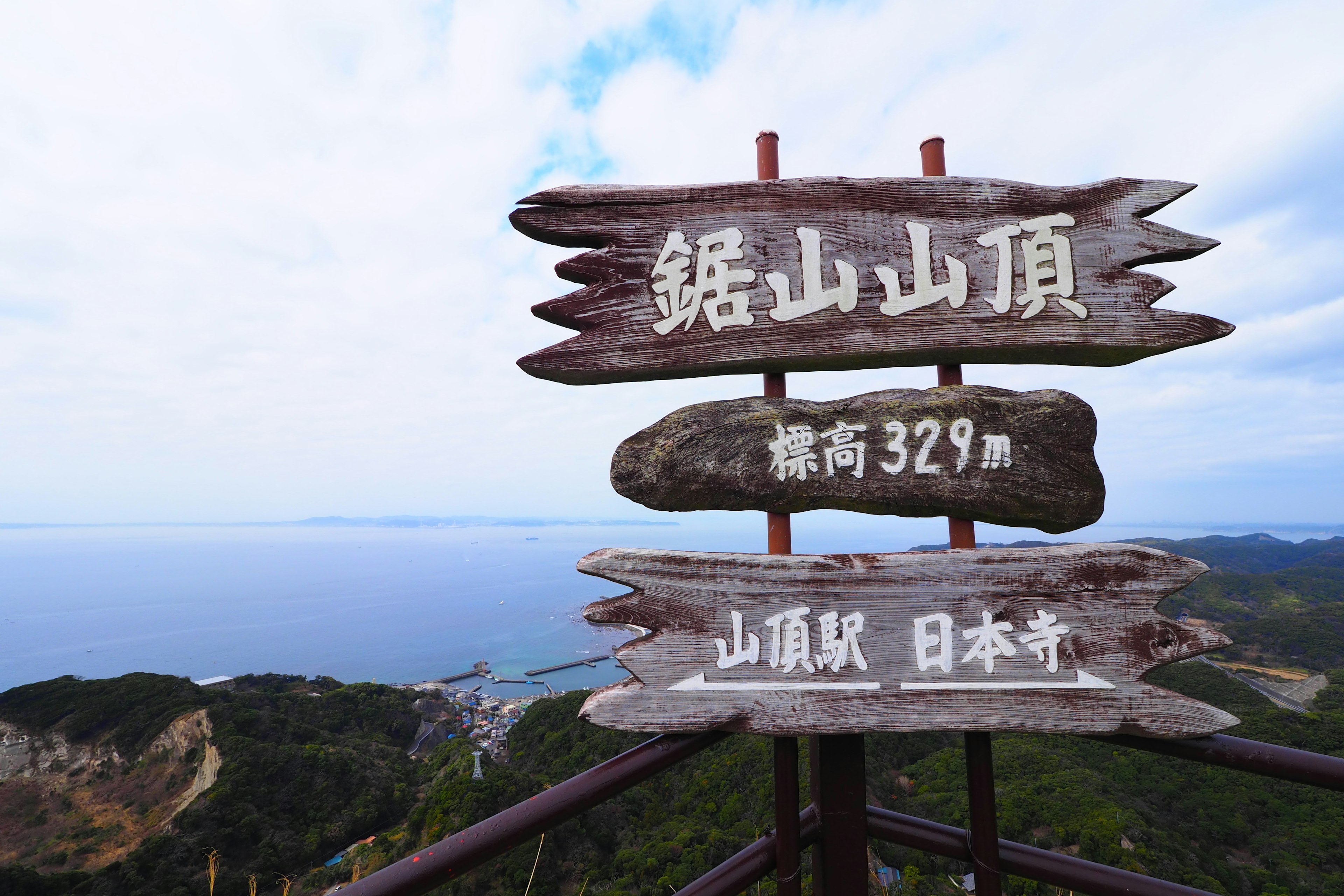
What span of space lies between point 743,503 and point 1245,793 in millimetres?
21468

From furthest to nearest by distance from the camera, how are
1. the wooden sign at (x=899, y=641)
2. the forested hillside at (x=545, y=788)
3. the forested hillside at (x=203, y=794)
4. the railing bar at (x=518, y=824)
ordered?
the forested hillside at (x=203, y=794) < the forested hillside at (x=545, y=788) < the wooden sign at (x=899, y=641) < the railing bar at (x=518, y=824)

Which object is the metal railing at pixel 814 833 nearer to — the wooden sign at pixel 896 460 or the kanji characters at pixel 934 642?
the kanji characters at pixel 934 642

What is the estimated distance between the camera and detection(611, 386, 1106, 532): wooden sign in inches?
74.0

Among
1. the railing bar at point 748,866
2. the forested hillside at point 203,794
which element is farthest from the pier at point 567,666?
the railing bar at point 748,866

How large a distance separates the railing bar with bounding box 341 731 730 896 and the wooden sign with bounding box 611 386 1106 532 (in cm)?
80

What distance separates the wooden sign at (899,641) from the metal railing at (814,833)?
0.49 ft

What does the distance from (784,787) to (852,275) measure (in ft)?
6.21

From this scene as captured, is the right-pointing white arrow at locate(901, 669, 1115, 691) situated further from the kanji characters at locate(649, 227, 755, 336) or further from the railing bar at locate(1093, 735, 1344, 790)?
the kanji characters at locate(649, 227, 755, 336)

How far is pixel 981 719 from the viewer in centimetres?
172

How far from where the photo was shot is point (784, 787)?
6.10 ft

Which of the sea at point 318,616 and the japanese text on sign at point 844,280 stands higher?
the japanese text on sign at point 844,280

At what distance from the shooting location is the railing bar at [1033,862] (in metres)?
1.47

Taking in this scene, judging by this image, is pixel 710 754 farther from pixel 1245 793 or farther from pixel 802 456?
pixel 802 456

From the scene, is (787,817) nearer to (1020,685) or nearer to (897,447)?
(1020,685)
